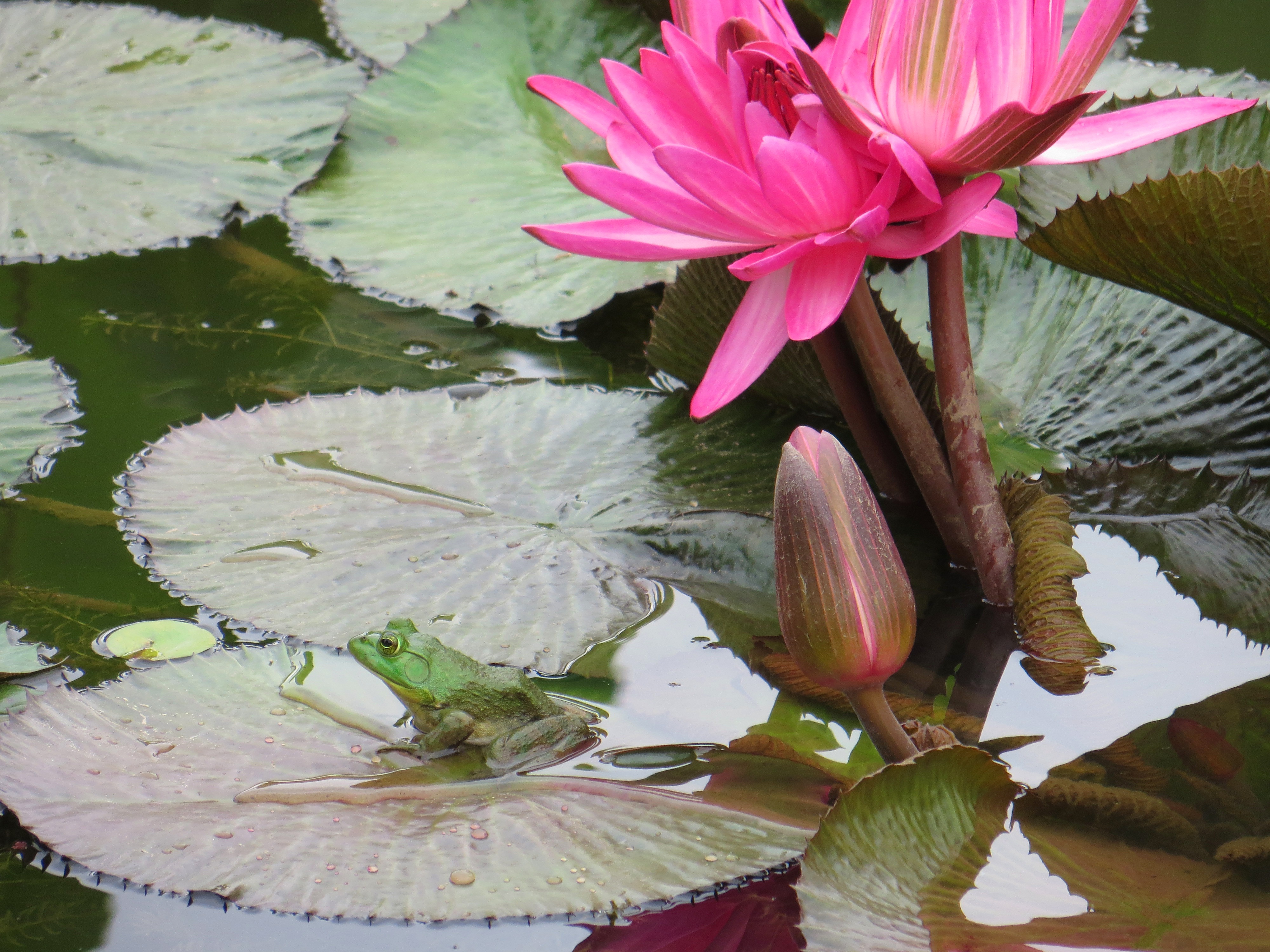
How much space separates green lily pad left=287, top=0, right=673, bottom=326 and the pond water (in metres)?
0.26

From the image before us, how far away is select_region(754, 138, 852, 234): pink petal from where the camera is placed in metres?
0.77

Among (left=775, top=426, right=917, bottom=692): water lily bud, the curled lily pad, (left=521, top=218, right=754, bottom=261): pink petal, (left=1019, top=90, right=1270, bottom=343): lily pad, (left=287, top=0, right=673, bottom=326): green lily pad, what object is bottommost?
the curled lily pad

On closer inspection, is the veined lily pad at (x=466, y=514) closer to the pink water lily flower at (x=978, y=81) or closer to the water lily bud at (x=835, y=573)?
the water lily bud at (x=835, y=573)

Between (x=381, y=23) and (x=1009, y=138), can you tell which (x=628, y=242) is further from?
(x=381, y=23)

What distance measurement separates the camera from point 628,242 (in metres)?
0.93

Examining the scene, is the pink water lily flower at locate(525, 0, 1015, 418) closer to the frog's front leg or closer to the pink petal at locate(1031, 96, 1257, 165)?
the pink petal at locate(1031, 96, 1257, 165)

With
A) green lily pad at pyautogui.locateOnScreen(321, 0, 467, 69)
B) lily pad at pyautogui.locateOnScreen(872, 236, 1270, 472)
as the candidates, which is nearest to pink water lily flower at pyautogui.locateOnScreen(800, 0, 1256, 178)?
lily pad at pyautogui.locateOnScreen(872, 236, 1270, 472)

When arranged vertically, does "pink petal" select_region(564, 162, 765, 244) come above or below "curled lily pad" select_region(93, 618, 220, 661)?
above

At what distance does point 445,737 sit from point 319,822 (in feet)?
0.54

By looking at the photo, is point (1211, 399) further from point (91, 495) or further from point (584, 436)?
point (91, 495)

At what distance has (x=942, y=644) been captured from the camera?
1104mm

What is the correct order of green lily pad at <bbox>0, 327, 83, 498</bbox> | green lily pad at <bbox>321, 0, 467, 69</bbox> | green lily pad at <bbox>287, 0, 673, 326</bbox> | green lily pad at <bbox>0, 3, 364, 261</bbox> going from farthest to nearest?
green lily pad at <bbox>321, 0, 467, 69</bbox> < green lily pad at <bbox>0, 3, 364, 261</bbox> < green lily pad at <bbox>287, 0, 673, 326</bbox> < green lily pad at <bbox>0, 327, 83, 498</bbox>

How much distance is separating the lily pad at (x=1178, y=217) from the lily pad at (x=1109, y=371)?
127 mm

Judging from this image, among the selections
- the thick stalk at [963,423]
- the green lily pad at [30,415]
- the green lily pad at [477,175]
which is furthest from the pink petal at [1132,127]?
the green lily pad at [30,415]
